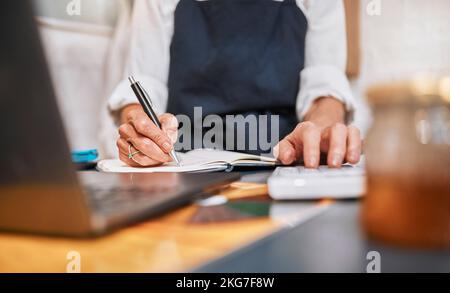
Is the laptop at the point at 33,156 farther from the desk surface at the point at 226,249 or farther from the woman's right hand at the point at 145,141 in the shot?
the woman's right hand at the point at 145,141

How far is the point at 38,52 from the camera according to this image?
0.19 m

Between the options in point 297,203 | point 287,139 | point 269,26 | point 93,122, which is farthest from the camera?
point 93,122

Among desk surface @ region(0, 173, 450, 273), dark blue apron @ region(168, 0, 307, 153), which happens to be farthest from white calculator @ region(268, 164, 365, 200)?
dark blue apron @ region(168, 0, 307, 153)

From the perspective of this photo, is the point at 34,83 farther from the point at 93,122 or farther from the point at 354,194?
the point at 93,122

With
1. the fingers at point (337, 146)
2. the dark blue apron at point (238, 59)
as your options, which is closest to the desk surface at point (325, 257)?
the fingers at point (337, 146)

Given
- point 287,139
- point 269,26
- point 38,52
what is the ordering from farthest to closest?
point 269,26 < point 287,139 < point 38,52

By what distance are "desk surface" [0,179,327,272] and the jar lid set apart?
94 millimetres

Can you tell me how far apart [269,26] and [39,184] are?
2.39ft

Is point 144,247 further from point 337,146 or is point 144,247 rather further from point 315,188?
point 337,146

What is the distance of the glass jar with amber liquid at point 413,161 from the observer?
0.65 ft

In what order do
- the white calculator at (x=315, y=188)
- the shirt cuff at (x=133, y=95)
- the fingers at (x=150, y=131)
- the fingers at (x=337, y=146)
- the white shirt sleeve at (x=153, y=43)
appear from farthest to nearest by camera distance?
the white shirt sleeve at (x=153, y=43), the shirt cuff at (x=133, y=95), the fingers at (x=150, y=131), the fingers at (x=337, y=146), the white calculator at (x=315, y=188)

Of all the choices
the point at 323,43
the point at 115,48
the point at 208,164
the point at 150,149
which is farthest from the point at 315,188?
the point at 115,48

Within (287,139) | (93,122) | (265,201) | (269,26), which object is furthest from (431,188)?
(93,122)

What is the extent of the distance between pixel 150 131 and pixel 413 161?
41 cm
